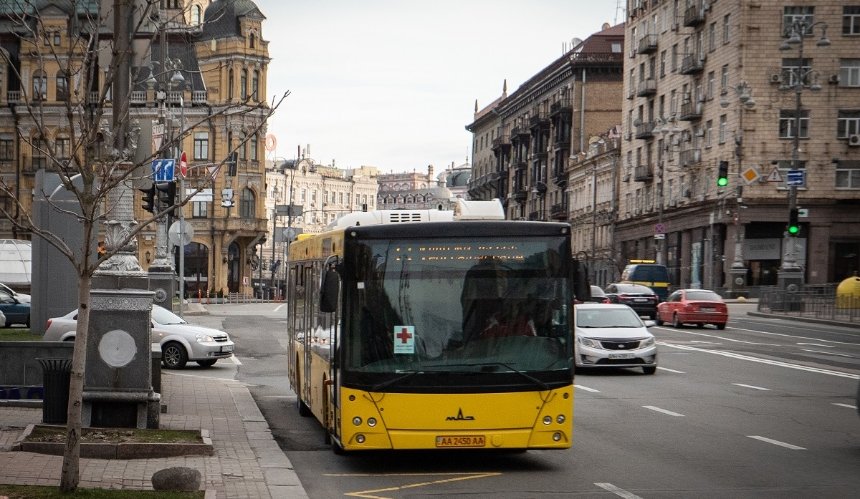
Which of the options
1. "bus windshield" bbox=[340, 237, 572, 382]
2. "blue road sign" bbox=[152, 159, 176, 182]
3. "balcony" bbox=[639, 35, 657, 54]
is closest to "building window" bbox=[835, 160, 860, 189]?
"balcony" bbox=[639, 35, 657, 54]

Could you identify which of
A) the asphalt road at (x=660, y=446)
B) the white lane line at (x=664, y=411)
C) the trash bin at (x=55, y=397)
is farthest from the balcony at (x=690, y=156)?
the trash bin at (x=55, y=397)

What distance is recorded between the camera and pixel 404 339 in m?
13.2

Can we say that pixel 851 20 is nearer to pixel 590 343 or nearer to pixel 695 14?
pixel 695 14

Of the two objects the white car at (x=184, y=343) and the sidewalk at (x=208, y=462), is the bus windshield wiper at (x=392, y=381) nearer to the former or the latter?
the sidewalk at (x=208, y=462)

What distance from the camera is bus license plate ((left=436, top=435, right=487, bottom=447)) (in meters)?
13.0

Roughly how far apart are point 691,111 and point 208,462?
2654 inches

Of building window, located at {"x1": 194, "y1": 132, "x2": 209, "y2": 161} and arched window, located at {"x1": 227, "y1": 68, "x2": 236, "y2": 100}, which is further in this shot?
building window, located at {"x1": 194, "y1": 132, "x2": 209, "y2": 161}

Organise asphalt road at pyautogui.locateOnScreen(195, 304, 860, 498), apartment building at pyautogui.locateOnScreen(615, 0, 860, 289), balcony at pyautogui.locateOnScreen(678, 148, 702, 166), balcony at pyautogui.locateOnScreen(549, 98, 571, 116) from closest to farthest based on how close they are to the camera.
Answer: asphalt road at pyautogui.locateOnScreen(195, 304, 860, 498), apartment building at pyautogui.locateOnScreen(615, 0, 860, 289), balcony at pyautogui.locateOnScreen(678, 148, 702, 166), balcony at pyautogui.locateOnScreen(549, 98, 571, 116)

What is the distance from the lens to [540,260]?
13609 mm

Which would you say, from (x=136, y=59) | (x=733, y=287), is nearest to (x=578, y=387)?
(x=136, y=59)

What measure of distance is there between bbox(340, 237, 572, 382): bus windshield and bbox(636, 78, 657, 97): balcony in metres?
75.7

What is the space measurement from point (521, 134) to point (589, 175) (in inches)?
821

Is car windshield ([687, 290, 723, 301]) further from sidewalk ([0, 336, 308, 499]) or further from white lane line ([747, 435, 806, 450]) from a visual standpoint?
white lane line ([747, 435, 806, 450])

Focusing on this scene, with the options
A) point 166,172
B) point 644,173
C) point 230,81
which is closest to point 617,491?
point 166,172
